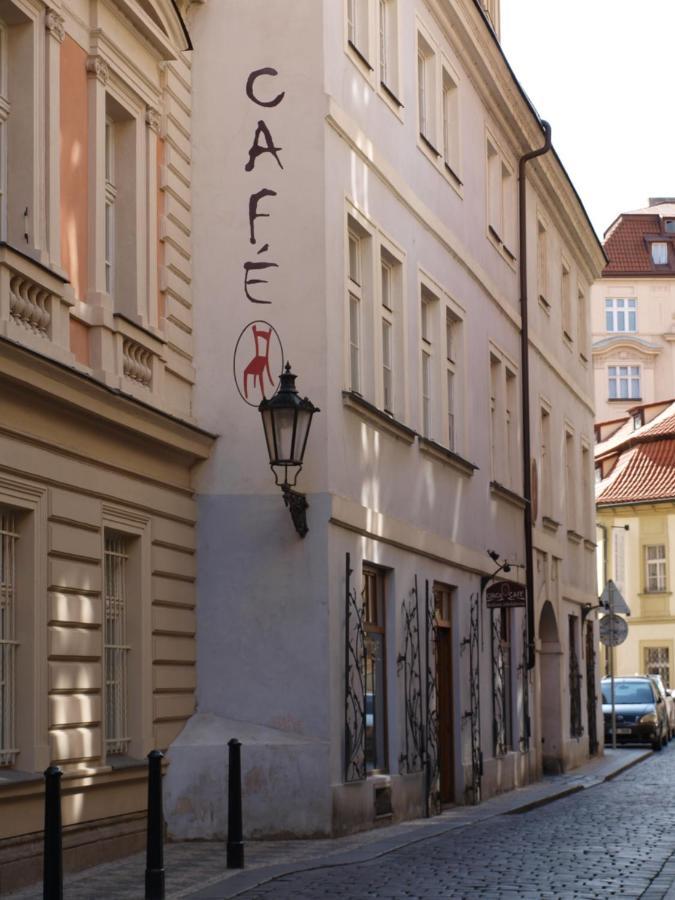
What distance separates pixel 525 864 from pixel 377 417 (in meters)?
5.68

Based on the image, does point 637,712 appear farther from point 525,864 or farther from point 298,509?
point 525,864

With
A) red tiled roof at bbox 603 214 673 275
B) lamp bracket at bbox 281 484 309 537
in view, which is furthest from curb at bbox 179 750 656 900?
red tiled roof at bbox 603 214 673 275

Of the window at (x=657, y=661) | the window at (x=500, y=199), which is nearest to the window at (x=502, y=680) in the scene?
the window at (x=500, y=199)

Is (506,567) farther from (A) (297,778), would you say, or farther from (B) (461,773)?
(A) (297,778)

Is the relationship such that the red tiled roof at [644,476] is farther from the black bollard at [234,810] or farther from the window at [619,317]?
the black bollard at [234,810]

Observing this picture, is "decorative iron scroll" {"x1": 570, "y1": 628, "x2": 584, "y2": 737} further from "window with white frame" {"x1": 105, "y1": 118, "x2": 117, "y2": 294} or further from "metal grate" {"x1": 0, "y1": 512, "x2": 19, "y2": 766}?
"metal grate" {"x1": 0, "y1": 512, "x2": 19, "y2": 766}

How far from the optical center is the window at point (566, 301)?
34.3 meters

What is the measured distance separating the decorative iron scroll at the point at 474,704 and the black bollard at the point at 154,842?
11.3 meters

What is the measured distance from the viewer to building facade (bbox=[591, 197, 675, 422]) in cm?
8812

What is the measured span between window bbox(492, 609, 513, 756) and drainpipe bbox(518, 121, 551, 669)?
96cm

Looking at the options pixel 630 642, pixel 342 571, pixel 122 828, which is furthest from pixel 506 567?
pixel 630 642

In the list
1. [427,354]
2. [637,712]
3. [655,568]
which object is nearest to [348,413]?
[427,354]

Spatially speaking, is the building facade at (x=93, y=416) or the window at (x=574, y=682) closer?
the building facade at (x=93, y=416)

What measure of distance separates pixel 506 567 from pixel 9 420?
479 inches
